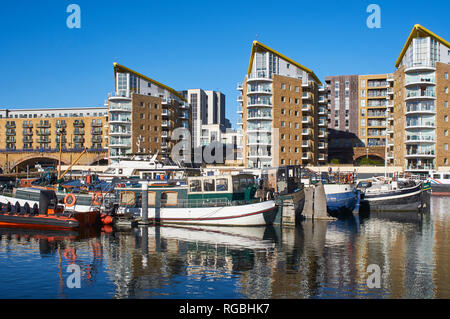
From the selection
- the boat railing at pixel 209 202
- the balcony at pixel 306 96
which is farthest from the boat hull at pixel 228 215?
the balcony at pixel 306 96

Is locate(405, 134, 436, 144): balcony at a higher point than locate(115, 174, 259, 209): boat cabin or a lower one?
higher

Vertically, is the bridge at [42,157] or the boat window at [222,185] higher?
the bridge at [42,157]

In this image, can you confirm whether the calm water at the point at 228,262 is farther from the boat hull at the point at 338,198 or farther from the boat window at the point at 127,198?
the boat hull at the point at 338,198

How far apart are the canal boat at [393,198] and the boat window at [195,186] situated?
75.5 ft

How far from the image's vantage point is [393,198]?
5119cm

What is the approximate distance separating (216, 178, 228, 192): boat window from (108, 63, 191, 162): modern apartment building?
5786 cm

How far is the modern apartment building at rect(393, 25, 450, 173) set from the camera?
3248 inches

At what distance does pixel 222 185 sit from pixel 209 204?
192cm

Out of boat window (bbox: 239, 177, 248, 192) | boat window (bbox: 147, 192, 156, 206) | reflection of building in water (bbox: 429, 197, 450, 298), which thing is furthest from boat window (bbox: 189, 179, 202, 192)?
reflection of building in water (bbox: 429, 197, 450, 298)

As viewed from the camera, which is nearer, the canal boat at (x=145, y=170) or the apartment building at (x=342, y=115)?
the canal boat at (x=145, y=170)

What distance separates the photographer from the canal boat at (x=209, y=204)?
37.2 metres

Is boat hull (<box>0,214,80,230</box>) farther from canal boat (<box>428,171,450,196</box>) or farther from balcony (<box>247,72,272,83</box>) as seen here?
canal boat (<box>428,171,450,196</box>)

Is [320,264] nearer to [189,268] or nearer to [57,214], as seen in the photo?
[189,268]
